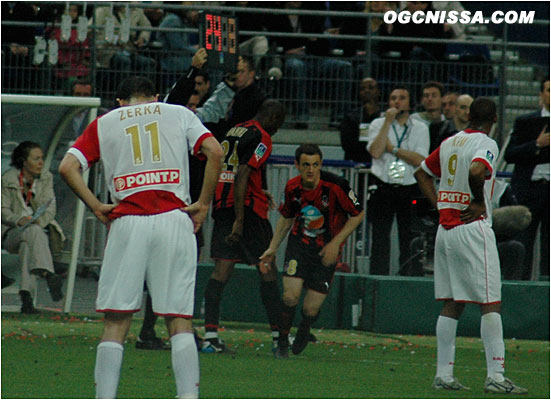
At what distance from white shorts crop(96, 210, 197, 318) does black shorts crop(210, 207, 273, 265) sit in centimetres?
356

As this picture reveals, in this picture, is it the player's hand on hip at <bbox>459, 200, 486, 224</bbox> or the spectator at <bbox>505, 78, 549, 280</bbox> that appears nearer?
the player's hand on hip at <bbox>459, 200, 486, 224</bbox>

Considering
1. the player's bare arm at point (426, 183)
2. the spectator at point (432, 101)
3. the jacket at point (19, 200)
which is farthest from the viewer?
the spectator at point (432, 101)

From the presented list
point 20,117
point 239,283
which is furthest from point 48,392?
point 20,117

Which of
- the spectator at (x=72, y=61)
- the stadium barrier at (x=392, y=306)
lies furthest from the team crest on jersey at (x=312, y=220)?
the spectator at (x=72, y=61)

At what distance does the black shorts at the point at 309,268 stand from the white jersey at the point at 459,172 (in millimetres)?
1655

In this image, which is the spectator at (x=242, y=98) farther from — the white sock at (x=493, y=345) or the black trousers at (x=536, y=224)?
the white sock at (x=493, y=345)

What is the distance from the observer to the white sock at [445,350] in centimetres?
830

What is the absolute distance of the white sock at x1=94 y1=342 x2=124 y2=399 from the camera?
641cm

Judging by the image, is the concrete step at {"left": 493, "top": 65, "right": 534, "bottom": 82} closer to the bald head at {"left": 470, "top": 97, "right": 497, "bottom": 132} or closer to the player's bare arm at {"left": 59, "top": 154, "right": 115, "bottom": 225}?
the bald head at {"left": 470, "top": 97, "right": 497, "bottom": 132}

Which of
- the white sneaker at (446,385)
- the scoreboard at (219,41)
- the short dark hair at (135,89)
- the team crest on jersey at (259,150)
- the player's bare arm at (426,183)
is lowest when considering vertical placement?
the white sneaker at (446,385)

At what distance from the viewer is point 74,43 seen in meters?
15.3

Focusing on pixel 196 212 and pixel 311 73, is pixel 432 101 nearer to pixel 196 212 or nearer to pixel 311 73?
pixel 311 73

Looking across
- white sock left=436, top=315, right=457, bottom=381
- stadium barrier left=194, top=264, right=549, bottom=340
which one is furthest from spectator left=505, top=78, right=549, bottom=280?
white sock left=436, top=315, right=457, bottom=381

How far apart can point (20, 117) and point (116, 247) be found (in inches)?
271
